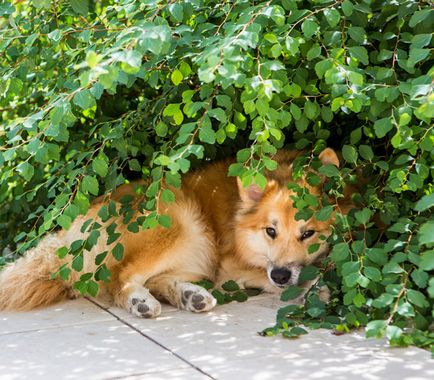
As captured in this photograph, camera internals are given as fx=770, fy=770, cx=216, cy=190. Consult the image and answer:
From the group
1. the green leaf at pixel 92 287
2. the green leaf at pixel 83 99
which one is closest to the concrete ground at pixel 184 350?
the green leaf at pixel 92 287

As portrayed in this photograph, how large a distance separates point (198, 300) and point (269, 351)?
2.50 ft

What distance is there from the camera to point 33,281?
12.7ft

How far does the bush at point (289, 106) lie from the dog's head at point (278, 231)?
0.34 metres

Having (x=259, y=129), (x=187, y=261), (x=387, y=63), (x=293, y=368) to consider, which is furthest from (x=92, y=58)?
(x=187, y=261)

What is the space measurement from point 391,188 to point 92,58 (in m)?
1.43

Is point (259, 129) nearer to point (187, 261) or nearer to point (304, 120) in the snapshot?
point (304, 120)

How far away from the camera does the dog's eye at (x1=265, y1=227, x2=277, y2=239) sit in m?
4.15

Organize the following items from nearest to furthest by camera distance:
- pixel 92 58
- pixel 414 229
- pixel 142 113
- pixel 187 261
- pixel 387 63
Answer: pixel 92 58 < pixel 414 229 < pixel 387 63 < pixel 142 113 < pixel 187 261

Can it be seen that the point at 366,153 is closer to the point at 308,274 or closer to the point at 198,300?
the point at 308,274

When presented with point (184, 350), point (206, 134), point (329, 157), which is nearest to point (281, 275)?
point (329, 157)

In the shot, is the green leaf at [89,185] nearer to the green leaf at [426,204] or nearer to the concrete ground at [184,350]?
the concrete ground at [184,350]

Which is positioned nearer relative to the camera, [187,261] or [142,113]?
[142,113]

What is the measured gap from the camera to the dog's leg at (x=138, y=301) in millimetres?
3695

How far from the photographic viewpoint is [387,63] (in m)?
3.55
